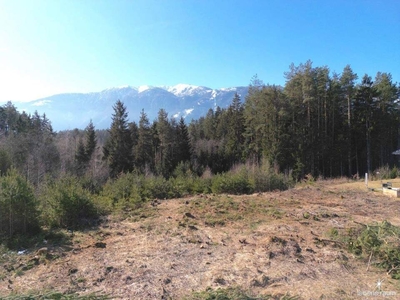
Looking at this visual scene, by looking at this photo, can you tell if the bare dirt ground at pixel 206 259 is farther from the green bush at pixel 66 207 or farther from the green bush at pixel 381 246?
the green bush at pixel 66 207

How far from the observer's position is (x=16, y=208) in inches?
264

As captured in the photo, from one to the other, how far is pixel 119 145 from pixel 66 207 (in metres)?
25.4

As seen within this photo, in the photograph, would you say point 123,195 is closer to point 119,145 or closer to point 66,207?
point 66,207

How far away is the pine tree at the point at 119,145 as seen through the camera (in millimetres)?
31969

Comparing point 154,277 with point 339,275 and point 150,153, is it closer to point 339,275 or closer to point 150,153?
point 339,275

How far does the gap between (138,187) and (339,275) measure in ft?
31.3

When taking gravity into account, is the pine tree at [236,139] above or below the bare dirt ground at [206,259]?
above

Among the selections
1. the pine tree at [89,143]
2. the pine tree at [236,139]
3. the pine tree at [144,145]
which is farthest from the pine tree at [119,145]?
the pine tree at [236,139]

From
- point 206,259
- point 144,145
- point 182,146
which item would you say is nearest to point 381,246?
point 206,259

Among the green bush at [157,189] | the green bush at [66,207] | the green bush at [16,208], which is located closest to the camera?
the green bush at [16,208]

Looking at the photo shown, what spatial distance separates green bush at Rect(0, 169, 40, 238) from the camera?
21.5 ft

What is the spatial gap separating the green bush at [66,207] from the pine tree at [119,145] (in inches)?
943

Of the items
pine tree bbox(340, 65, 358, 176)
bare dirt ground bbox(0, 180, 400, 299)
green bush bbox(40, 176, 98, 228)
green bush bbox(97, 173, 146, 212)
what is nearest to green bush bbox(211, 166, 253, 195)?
green bush bbox(97, 173, 146, 212)

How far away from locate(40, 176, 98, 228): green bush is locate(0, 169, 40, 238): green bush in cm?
60
